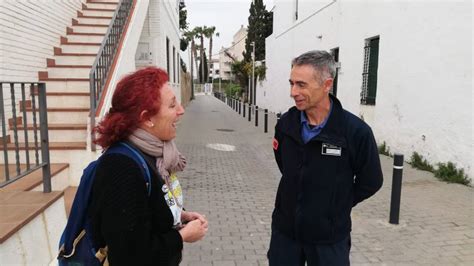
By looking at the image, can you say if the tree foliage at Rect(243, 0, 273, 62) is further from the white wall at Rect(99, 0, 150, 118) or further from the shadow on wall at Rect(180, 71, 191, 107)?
the white wall at Rect(99, 0, 150, 118)

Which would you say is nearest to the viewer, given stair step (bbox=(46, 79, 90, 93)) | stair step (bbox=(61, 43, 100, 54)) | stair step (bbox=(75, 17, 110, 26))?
stair step (bbox=(46, 79, 90, 93))

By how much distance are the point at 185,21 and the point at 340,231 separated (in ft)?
125

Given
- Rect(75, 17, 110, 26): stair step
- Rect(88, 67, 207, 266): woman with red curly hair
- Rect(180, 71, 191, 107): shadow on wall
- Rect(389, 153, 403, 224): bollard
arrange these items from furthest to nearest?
Rect(180, 71, 191, 107): shadow on wall < Rect(75, 17, 110, 26): stair step < Rect(389, 153, 403, 224): bollard < Rect(88, 67, 207, 266): woman with red curly hair

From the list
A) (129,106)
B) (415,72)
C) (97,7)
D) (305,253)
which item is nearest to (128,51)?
(97,7)

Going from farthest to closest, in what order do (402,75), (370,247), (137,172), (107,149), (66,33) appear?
(402,75) < (66,33) < (370,247) < (107,149) < (137,172)

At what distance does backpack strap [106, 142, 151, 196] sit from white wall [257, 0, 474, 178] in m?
6.69

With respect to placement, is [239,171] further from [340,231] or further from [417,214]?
[340,231]

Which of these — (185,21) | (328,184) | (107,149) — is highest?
(185,21)

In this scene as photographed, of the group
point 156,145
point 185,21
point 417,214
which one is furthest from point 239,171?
point 185,21

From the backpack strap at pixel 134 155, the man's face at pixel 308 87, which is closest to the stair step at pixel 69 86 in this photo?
the man's face at pixel 308 87

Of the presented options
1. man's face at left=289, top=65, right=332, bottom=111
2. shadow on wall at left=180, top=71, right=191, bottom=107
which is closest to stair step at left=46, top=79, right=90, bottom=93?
man's face at left=289, top=65, right=332, bottom=111

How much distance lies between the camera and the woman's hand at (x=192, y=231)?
1783 mm

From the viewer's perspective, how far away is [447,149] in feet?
24.0

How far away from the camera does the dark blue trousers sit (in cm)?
235
